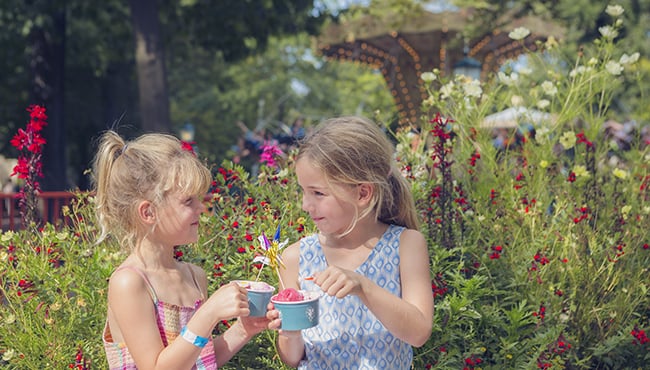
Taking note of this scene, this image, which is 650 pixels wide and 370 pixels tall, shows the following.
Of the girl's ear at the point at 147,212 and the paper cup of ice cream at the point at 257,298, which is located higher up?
the girl's ear at the point at 147,212

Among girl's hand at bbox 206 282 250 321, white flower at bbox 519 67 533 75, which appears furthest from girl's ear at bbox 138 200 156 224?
white flower at bbox 519 67 533 75

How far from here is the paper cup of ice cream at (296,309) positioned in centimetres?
202

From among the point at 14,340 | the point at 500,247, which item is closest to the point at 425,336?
the point at 500,247

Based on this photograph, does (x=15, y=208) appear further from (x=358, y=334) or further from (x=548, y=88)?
(x=358, y=334)

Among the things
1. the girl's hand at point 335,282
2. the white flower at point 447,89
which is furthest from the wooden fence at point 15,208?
the girl's hand at point 335,282

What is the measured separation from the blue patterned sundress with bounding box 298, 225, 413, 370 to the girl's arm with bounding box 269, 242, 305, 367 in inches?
2.4

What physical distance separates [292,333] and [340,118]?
0.73 meters

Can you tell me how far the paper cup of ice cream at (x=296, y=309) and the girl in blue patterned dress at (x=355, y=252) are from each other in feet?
0.85

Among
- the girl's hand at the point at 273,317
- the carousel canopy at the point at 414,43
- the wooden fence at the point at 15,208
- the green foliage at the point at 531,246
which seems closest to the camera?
the girl's hand at the point at 273,317

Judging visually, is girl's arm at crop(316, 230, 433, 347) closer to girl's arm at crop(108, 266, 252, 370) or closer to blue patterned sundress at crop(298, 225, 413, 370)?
blue patterned sundress at crop(298, 225, 413, 370)

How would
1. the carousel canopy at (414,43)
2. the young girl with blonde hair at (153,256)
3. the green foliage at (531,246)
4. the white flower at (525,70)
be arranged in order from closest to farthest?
the young girl with blonde hair at (153,256), the green foliage at (531,246), the white flower at (525,70), the carousel canopy at (414,43)

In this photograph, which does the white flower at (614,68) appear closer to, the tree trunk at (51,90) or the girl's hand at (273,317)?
the girl's hand at (273,317)

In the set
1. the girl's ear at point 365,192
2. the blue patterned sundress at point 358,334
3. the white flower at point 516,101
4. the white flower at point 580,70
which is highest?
the girl's ear at point 365,192

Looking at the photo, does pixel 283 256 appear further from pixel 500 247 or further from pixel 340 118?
pixel 500 247
